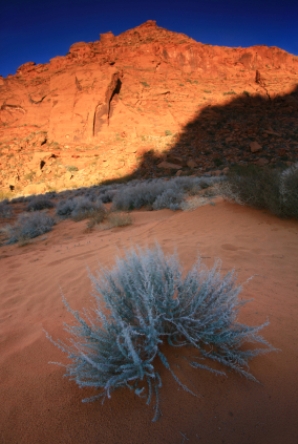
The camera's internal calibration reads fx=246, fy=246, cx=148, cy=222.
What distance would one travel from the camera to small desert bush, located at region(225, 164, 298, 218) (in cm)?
477

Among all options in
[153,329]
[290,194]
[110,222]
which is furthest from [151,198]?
[153,329]

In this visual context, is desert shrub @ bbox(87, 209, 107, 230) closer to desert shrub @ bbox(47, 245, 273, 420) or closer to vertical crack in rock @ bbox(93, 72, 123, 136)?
desert shrub @ bbox(47, 245, 273, 420)

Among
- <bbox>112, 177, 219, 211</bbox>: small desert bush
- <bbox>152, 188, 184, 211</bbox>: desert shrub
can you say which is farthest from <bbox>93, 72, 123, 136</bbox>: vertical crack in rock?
<bbox>152, 188, 184, 211</bbox>: desert shrub

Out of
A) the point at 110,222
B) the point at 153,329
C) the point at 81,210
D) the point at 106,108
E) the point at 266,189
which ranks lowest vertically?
the point at 110,222

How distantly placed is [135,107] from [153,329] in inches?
1173

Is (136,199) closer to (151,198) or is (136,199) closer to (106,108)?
(151,198)

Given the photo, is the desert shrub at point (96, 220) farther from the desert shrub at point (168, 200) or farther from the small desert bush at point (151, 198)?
the desert shrub at point (168, 200)

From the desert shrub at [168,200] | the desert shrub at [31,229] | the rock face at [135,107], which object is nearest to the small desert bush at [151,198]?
the desert shrub at [168,200]

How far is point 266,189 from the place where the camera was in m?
5.20

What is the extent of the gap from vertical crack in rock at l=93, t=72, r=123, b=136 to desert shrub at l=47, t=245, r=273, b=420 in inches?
1086

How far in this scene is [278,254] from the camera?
11.5 feet

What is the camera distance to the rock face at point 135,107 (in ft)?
79.8

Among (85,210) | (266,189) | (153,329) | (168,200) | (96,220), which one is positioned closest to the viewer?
(153,329)

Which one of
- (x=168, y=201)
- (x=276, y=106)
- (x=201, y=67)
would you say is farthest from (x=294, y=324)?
(x=201, y=67)
